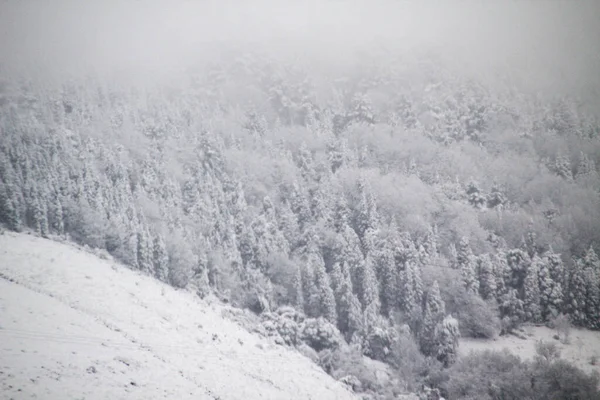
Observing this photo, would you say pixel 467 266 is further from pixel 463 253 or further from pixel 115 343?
pixel 115 343

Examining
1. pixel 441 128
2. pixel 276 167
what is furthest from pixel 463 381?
pixel 441 128

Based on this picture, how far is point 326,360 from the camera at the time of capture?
58.1 metres

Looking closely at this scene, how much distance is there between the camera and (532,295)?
7806 centimetres

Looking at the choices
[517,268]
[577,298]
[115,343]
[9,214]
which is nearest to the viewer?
[115,343]

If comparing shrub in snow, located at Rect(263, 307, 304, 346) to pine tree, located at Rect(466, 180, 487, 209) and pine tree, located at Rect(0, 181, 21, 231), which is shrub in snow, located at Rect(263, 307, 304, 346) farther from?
pine tree, located at Rect(466, 180, 487, 209)

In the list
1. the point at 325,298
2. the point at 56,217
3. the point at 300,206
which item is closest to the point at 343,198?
the point at 300,206

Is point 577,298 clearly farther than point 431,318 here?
Yes

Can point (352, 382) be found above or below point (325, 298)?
above

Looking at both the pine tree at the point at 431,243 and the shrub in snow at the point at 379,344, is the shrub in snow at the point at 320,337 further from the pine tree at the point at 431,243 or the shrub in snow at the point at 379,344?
the pine tree at the point at 431,243

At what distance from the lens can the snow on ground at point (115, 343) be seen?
26969mm

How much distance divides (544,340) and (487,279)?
1354 centimetres

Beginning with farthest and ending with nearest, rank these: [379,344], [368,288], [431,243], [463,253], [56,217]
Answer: [431,243]
[463,253]
[368,288]
[56,217]
[379,344]

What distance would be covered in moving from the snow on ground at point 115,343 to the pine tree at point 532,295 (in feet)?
154

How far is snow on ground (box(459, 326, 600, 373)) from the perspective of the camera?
67.0 metres
